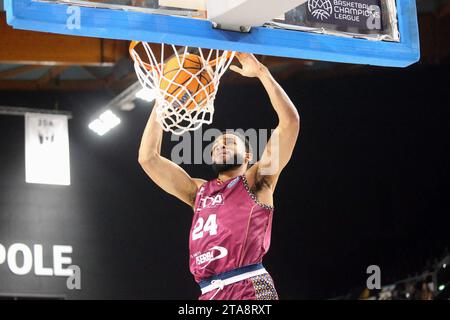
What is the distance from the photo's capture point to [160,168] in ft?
15.8

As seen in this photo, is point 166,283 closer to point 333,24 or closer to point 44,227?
point 44,227

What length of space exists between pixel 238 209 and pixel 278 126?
0.46 metres

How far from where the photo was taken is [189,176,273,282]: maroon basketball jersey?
438 centimetres

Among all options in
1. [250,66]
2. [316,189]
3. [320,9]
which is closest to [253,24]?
[320,9]

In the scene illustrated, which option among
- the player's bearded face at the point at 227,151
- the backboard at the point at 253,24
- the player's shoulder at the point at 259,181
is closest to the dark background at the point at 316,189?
the player's bearded face at the point at 227,151

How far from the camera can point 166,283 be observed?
945cm

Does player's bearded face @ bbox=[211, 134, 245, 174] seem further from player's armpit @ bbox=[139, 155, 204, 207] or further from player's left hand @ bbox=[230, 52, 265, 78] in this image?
player's left hand @ bbox=[230, 52, 265, 78]

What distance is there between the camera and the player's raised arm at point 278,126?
4.42 metres

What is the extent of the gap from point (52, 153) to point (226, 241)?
5172 millimetres

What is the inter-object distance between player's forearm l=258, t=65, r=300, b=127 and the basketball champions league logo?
460 mm

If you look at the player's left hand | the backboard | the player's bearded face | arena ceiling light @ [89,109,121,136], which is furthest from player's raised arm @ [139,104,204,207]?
arena ceiling light @ [89,109,121,136]

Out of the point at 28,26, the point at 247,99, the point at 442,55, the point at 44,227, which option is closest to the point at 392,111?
the point at 442,55

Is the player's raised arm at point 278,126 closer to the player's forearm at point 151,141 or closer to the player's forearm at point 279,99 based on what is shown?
the player's forearm at point 279,99

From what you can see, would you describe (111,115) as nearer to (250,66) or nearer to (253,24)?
(250,66)
